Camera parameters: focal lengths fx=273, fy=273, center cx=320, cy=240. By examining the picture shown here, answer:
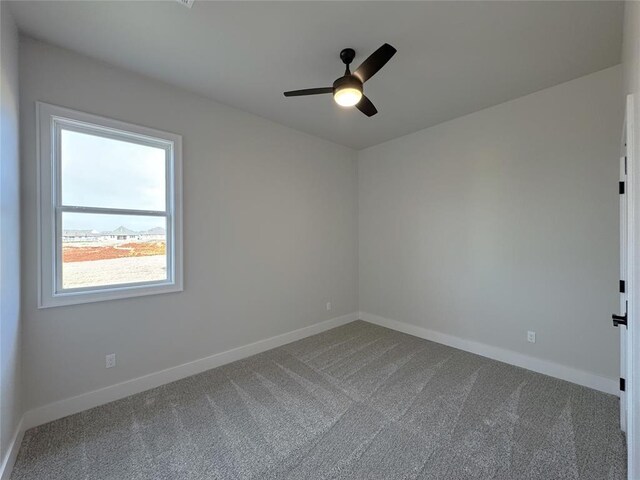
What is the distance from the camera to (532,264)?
2881mm

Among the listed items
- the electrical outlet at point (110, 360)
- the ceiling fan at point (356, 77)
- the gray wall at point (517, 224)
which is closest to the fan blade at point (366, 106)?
the ceiling fan at point (356, 77)

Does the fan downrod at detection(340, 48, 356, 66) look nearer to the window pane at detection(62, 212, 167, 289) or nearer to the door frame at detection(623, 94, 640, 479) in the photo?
the door frame at detection(623, 94, 640, 479)

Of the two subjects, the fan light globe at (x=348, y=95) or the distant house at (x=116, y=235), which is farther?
the distant house at (x=116, y=235)

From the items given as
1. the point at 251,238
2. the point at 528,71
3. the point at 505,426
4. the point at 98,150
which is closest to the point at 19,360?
the point at 98,150

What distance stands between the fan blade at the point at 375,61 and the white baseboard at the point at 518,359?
3168mm

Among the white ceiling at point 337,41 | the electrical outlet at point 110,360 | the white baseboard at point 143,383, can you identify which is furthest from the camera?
the electrical outlet at point 110,360

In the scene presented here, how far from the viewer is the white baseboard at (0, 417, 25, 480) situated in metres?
1.58

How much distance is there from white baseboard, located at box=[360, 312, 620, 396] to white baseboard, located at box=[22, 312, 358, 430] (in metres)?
1.60

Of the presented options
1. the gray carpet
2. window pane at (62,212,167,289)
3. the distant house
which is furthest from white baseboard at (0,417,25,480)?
the distant house

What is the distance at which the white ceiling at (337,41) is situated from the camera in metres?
1.80

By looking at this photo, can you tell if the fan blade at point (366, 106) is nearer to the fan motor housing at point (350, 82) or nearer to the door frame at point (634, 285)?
the fan motor housing at point (350, 82)

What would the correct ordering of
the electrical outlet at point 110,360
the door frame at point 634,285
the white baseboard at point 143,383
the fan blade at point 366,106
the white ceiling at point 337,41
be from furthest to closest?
the electrical outlet at point 110,360, the fan blade at point 366,106, the white baseboard at point 143,383, the white ceiling at point 337,41, the door frame at point 634,285

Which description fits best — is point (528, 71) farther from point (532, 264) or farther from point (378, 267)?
point (378, 267)

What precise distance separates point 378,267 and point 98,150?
3716mm
